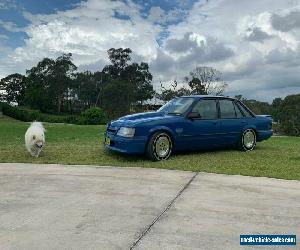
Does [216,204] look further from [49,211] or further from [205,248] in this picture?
[49,211]

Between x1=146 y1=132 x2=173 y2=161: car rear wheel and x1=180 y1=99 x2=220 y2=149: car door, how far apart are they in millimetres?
564

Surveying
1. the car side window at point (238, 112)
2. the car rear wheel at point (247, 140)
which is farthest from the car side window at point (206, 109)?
the car rear wheel at point (247, 140)

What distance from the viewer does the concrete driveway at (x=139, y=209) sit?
432 centimetres

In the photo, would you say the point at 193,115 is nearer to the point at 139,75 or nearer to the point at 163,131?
the point at 163,131

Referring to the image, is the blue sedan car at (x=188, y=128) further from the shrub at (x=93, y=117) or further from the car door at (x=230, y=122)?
the shrub at (x=93, y=117)

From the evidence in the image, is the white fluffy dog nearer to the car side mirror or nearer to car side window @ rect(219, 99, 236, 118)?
the car side mirror

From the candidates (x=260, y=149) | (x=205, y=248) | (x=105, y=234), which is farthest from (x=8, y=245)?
(x=260, y=149)

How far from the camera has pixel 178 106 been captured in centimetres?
1034

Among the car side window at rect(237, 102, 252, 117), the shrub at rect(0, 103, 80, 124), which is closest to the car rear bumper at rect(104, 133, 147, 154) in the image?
the car side window at rect(237, 102, 252, 117)

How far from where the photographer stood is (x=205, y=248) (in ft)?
13.5

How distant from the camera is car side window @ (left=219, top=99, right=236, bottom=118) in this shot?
10773 millimetres

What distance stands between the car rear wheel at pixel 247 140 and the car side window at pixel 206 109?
1.13m

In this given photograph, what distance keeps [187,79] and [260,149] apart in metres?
35.6

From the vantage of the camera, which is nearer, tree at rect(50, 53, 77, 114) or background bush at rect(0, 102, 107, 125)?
background bush at rect(0, 102, 107, 125)
